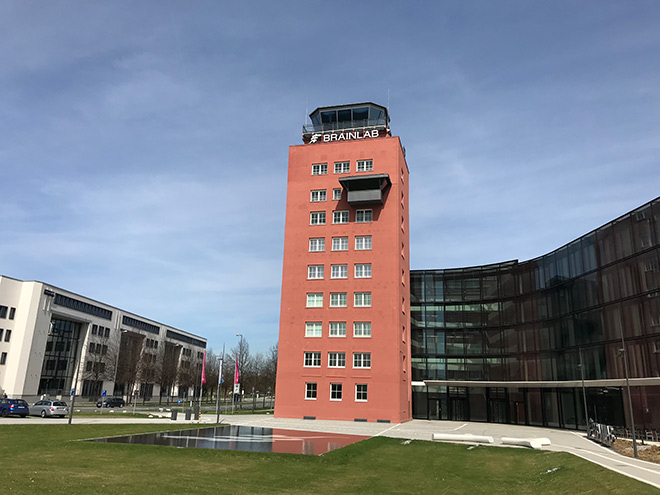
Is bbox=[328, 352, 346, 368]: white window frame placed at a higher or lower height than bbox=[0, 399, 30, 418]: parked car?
higher

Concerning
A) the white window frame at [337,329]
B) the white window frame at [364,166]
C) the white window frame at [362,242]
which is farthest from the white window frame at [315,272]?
the white window frame at [364,166]

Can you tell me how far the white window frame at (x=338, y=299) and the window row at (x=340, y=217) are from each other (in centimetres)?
840

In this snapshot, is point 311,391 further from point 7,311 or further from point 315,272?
point 7,311

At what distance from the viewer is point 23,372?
8044 centimetres

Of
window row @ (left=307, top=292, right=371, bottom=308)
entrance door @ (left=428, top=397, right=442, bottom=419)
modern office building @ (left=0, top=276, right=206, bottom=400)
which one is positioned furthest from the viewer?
modern office building @ (left=0, top=276, right=206, bottom=400)

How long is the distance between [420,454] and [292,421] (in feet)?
79.9

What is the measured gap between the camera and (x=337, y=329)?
177 ft

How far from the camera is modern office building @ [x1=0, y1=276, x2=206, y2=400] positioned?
80.9 meters

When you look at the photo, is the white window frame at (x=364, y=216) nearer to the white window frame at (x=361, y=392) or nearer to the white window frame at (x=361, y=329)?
the white window frame at (x=361, y=329)

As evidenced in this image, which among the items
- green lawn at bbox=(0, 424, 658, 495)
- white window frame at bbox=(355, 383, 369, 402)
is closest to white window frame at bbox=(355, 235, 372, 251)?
white window frame at bbox=(355, 383, 369, 402)

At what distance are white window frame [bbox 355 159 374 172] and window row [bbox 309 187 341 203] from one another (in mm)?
3366

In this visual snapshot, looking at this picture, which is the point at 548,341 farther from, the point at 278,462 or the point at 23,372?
the point at 23,372

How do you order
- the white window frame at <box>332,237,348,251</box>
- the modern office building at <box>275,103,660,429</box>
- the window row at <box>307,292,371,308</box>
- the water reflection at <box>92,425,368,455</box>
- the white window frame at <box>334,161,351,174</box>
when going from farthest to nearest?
1. the white window frame at <box>334,161,351,174</box>
2. the white window frame at <box>332,237,348,251</box>
3. the window row at <box>307,292,371,308</box>
4. the modern office building at <box>275,103,660,429</box>
5. the water reflection at <box>92,425,368,455</box>

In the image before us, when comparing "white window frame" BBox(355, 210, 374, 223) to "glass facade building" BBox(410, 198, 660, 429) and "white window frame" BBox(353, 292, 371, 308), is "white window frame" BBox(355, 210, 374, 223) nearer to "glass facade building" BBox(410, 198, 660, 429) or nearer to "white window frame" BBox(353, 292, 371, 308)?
"white window frame" BBox(353, 292, 371, 308)
